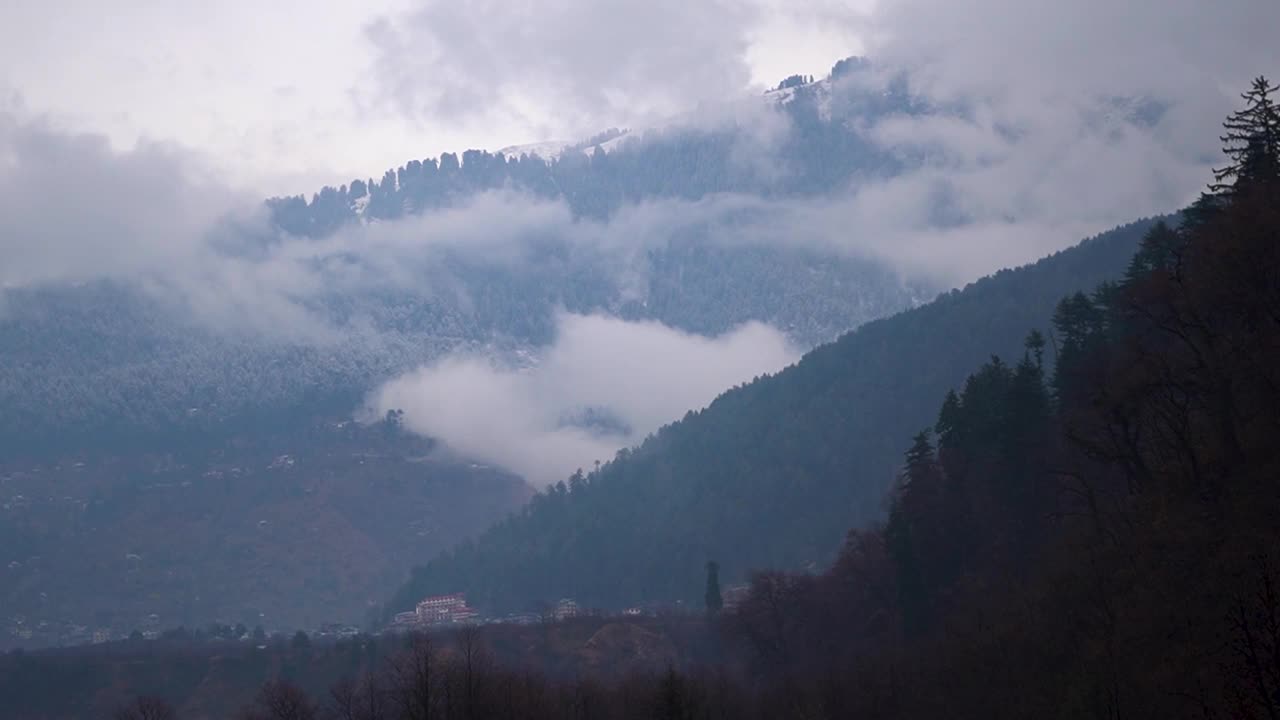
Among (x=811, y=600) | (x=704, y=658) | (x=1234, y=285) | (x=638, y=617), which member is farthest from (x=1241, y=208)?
(x=638, y=617)

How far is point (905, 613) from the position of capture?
8631 centimetres

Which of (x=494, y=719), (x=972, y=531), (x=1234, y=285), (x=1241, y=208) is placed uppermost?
(x=1241, y=208)

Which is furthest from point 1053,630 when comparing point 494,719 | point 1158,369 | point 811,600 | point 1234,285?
point 811,600

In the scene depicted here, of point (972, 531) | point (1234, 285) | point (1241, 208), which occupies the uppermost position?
point (1241, 208)

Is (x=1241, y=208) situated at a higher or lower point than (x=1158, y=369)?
higher

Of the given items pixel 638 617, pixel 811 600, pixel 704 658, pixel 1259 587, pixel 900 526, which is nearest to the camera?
pixel 1259 587

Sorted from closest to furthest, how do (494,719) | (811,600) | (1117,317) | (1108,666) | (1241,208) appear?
(1108,666) → (1241,208) → (494,719) → (1117,317) → (811,600)

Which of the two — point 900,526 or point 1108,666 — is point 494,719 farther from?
point 1108,666

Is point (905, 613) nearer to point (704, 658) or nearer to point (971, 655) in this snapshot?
point (971, 655)

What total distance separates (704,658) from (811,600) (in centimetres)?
2995

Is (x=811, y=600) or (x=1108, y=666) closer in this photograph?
(x=1108, y=666)

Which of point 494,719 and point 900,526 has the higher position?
point 900,526

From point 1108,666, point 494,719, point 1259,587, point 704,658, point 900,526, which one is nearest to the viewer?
point 1259,587

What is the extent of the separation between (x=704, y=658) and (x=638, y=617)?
27.9 metres
